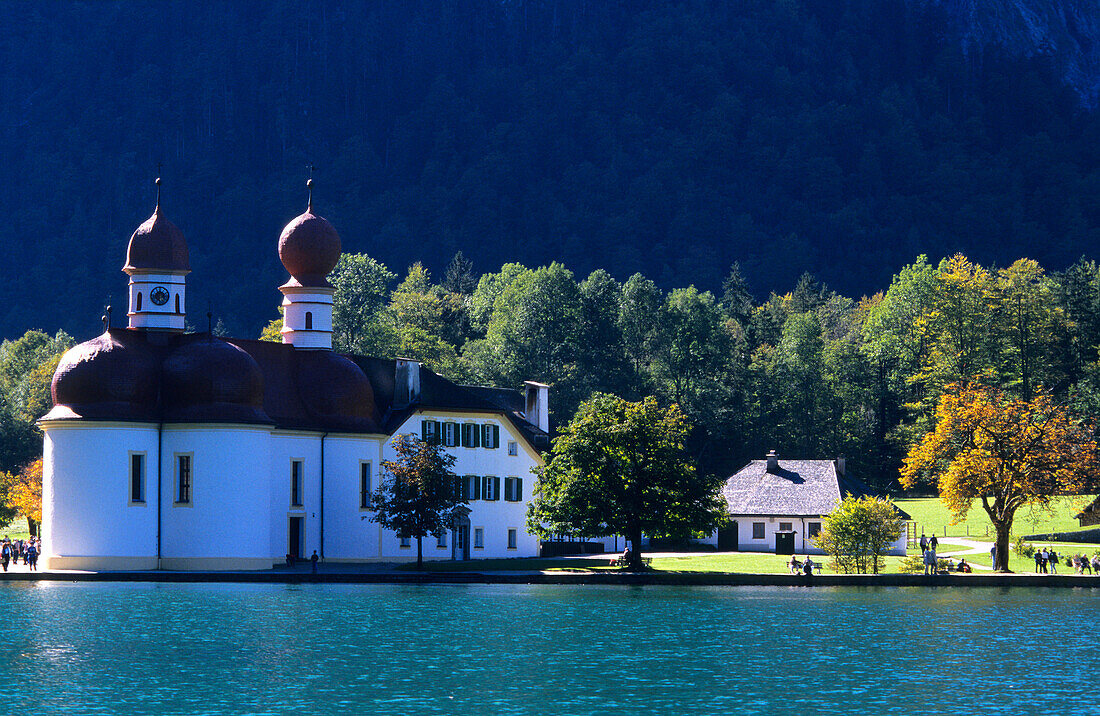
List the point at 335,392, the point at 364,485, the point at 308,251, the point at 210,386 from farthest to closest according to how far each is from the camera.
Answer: the point at 308,251
the point at 364,485
the point at 335,392
the point at 210,386

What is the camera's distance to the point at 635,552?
69062 millimetres

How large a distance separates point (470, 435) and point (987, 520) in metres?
34.6

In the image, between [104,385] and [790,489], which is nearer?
[104,385]

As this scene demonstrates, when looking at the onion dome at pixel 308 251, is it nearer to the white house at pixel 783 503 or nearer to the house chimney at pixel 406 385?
the house chimney at pixel 406 385

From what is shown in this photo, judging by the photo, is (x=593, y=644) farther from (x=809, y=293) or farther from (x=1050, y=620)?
(x=809, y=293)

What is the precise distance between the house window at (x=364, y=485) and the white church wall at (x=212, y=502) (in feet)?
26.2

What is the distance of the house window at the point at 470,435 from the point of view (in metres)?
81.6

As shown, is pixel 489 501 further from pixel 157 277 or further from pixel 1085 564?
pixel 1085 564

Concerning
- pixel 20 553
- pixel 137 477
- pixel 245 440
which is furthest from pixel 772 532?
pixel 20 553

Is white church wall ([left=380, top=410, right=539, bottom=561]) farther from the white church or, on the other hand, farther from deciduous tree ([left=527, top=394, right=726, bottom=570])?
deciduous tree ([left=527, top=394, right=726, bottom=570])

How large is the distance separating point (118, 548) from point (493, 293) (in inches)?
3226

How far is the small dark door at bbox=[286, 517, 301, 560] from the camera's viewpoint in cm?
7544

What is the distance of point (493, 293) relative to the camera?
149125mm

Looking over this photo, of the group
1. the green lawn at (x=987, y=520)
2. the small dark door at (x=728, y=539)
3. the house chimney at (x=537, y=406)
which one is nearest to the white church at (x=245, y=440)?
the house chimney at (x=537, y=406)
